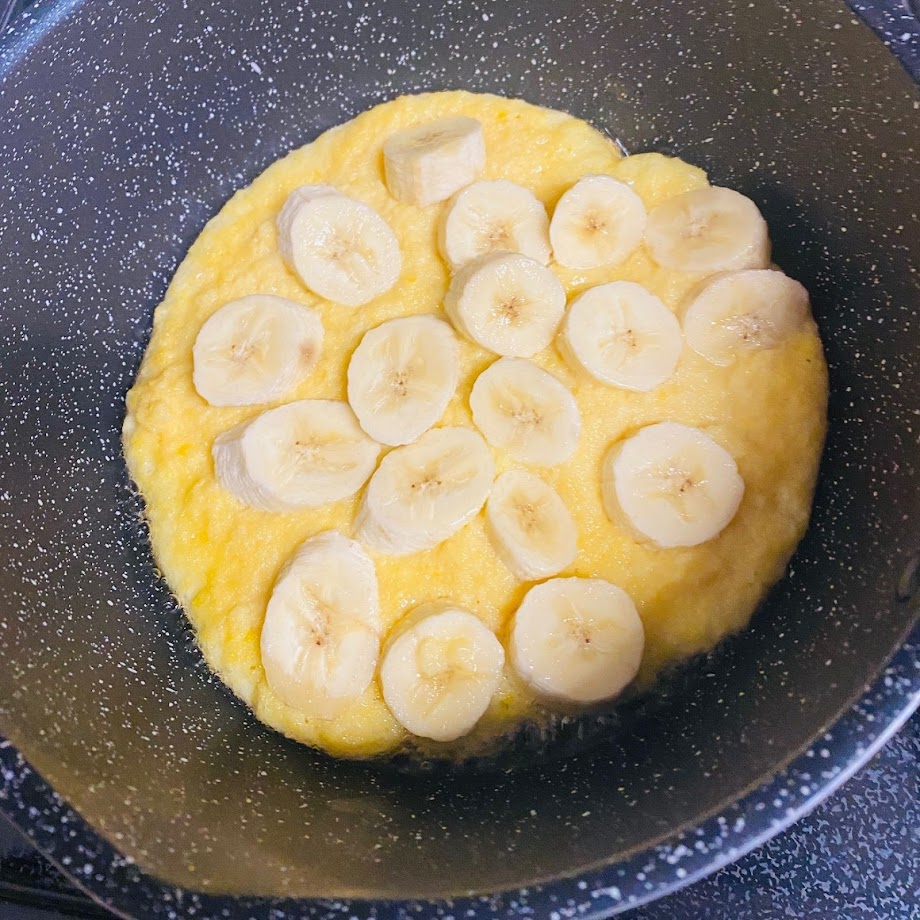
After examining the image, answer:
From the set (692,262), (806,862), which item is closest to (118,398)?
(692,262)

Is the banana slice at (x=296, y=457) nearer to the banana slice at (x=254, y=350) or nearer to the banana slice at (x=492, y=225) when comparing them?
the banana slice at (x=254, y=350)

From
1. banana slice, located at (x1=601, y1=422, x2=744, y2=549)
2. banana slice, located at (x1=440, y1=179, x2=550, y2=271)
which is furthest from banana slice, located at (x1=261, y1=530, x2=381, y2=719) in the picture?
banana slice, located at (x1=440, y1=179, x2=550, y2=271)

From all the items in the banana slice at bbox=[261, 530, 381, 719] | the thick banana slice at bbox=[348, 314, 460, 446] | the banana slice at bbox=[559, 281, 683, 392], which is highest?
the banana slice at bbox=[559, 281, 683, 392]

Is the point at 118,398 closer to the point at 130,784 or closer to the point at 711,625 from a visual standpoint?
the point at 130,784

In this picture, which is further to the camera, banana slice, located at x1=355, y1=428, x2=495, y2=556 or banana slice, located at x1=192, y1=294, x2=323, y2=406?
banana slice, located at x1=192, y1=294, x2=323, y2=406

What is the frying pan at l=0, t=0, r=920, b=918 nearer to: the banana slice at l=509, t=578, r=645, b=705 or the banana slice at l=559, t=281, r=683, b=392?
the banana slice at l=509, t=578, r=645, b=705

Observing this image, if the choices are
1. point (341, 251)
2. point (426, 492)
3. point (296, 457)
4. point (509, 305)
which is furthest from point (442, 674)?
point (341, 251)
